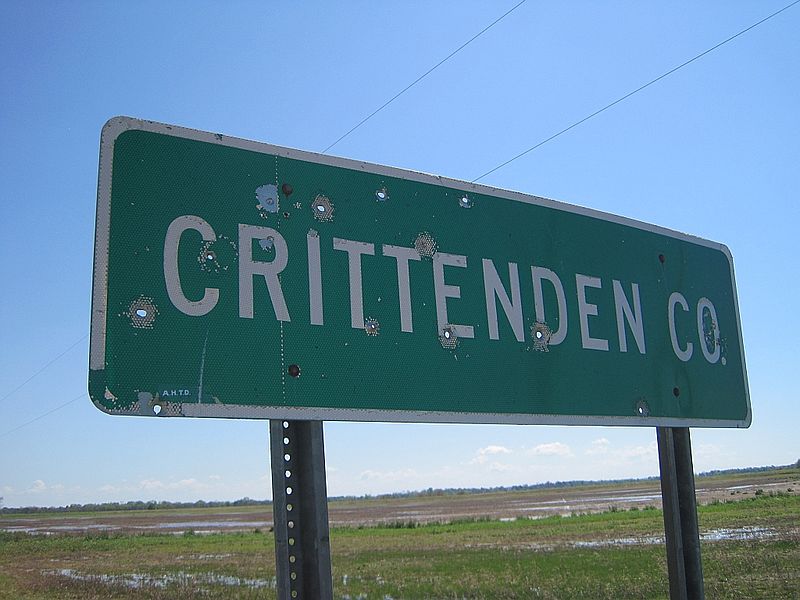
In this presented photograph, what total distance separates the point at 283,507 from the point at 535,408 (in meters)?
0.71

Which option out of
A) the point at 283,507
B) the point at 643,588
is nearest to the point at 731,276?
the point at 283,507

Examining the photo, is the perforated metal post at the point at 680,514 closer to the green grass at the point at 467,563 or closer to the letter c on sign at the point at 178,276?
the letter c on sign at the point at 178,276

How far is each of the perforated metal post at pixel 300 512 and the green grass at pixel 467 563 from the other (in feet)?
37.4

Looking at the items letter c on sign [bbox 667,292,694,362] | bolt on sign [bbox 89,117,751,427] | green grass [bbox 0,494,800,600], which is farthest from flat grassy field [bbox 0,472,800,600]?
bolt on sign [bbox 89,117,751,427]

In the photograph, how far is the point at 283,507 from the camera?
1.53 metres

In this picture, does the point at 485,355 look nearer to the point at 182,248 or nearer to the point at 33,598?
the point at 182,248

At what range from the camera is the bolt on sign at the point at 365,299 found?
1413 mm

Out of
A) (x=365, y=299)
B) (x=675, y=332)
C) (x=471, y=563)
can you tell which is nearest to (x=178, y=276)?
(x=365, y=299)

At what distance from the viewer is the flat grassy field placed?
1362cm

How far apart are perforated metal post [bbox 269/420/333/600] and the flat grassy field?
37.4ft

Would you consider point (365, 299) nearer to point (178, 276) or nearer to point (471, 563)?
point (178, 276)

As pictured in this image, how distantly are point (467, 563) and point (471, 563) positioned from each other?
0.10m

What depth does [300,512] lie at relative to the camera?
1.55 meters

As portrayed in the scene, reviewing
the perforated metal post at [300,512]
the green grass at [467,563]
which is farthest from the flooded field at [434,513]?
the perforated metal post at [300,512]
